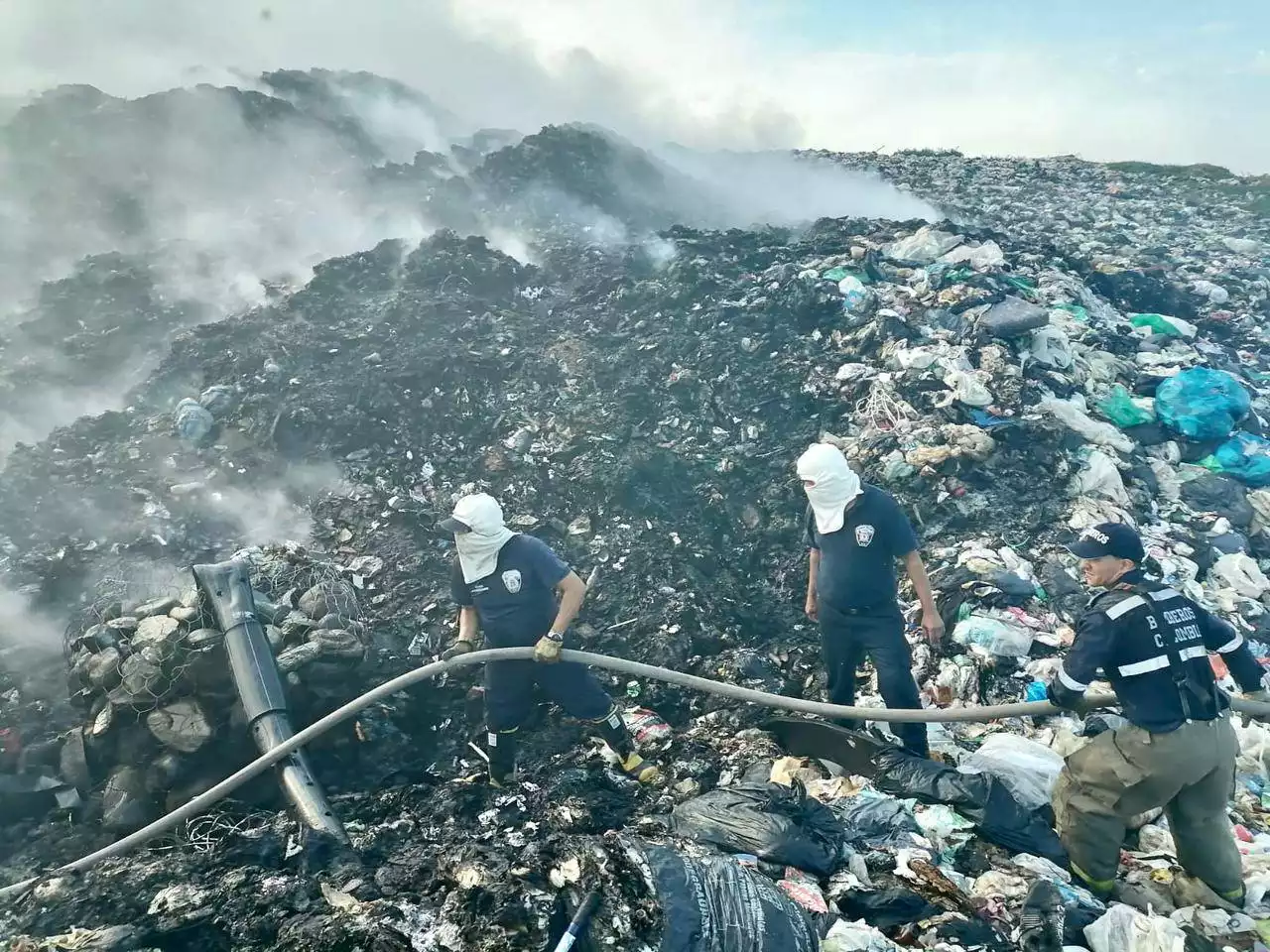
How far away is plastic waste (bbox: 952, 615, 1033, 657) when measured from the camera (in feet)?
14.2

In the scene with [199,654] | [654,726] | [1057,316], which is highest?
[1057,316]

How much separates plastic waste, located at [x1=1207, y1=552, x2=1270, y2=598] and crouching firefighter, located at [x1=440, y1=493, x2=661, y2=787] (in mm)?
4083

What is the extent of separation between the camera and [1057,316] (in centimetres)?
789

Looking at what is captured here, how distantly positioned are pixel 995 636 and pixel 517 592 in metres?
2.80

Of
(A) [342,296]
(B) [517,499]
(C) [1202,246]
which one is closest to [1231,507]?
(B) [517,499]

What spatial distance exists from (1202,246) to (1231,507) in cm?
877

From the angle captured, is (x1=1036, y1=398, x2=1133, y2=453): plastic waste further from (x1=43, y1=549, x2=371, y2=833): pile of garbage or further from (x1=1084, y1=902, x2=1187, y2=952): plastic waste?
(x1=43, y1=549, x2=371, y2=833): pile of garbage

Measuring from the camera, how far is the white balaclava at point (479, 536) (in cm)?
369

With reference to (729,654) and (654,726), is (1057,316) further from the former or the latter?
(654,726)

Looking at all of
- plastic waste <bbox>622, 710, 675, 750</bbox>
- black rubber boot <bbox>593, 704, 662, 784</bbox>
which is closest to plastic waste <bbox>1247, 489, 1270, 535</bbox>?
plastic waste <bbox>622, 710, 675, 750</bbox>

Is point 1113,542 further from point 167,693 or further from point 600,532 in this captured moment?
point 167,693

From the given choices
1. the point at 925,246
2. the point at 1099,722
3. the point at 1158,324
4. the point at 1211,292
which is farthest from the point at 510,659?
the point at 1211,292

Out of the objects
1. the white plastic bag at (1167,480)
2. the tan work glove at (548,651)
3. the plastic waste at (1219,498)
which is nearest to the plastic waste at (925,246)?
the white plastic bag at (1167,480)

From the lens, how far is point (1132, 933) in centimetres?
241
